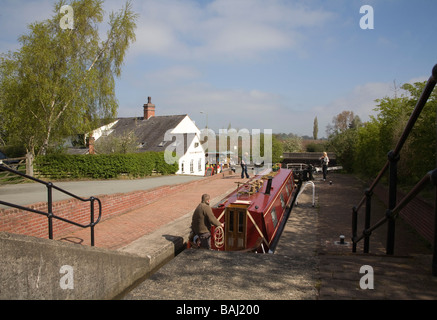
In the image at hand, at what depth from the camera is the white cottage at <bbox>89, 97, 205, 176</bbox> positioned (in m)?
25.8

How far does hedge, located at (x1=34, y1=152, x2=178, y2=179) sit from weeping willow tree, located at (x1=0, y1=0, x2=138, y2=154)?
1.33 meters

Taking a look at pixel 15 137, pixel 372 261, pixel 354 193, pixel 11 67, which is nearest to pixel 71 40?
pixel 11 67

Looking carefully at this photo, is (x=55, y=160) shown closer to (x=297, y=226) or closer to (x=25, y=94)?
(x=25, y=94)

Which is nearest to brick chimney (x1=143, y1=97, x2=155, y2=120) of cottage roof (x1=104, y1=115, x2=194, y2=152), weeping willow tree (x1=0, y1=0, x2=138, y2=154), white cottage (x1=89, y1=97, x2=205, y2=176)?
white cottage (x1=89, y1=97, x2=205, y2=176)

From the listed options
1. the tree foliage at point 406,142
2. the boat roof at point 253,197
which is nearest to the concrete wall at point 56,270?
the boat roof at point 253,197

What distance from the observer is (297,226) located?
8844 millimetres

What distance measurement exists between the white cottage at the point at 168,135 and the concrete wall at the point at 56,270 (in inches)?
720

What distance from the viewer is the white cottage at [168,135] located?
25.8m

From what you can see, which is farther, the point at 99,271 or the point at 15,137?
the point at 15,137

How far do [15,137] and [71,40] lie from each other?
6.19 m
